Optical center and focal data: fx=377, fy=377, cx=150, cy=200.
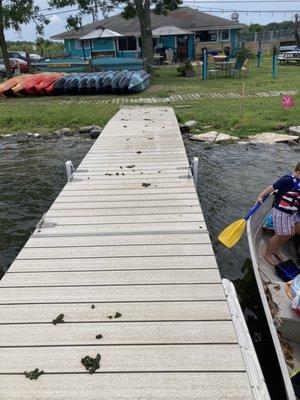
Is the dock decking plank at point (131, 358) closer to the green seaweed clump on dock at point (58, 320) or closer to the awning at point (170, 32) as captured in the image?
the green seaweed clump on dock at point (58, 320)

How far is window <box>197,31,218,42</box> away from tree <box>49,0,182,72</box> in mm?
13485

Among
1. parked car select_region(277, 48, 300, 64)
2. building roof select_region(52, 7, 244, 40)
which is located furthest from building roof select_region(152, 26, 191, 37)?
parked car select_region(277, 48, 300, 64)

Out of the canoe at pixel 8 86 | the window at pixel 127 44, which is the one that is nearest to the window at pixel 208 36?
the window at pixel 127 44

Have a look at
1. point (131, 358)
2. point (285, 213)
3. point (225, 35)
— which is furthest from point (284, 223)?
point (225, 35)

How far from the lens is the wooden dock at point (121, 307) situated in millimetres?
2482

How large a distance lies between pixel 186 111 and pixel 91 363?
40.5ft

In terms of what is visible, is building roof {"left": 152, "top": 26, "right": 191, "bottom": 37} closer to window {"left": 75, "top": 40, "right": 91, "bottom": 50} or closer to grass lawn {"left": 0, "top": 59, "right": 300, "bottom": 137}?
window {"left": 75, "top": 40, "right": 91, "bottom": 50}

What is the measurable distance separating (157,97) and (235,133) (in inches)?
254

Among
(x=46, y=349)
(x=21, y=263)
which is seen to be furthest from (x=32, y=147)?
(x=46, y=349)

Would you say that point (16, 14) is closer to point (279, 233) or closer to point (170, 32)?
point (170, 32)

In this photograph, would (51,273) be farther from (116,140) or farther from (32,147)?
(32,147)

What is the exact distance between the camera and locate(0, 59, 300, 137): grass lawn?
12.6m

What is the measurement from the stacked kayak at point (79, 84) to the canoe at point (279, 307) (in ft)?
46.6

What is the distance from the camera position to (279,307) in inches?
153
